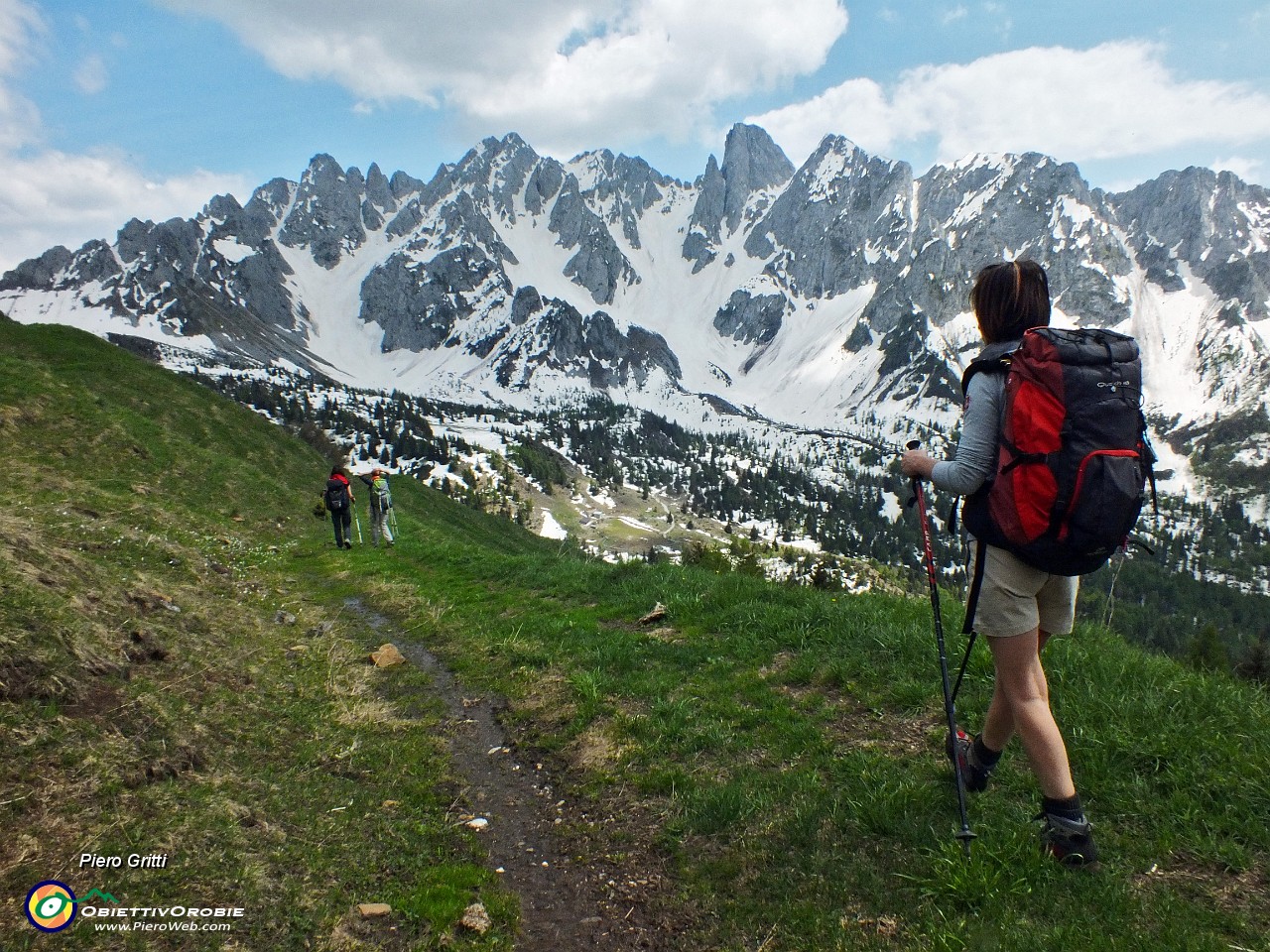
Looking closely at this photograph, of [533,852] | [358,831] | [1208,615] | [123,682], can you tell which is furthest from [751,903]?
[1208,615]

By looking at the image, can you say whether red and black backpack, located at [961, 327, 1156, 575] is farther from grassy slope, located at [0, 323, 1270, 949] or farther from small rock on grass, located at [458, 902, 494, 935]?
small rock on grass, located at [458, 902, 494, 935]

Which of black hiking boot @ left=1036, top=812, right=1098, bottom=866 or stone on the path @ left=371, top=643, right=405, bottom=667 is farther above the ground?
black hiking boot @ left=1036, top=812, right=1098, bottom=866

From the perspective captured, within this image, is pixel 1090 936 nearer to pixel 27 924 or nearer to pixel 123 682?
pixel 27 924

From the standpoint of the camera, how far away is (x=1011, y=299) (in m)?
5.24

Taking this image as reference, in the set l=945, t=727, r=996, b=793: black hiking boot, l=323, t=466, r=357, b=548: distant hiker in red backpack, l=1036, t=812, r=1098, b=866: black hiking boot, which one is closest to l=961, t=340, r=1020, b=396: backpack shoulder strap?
l=945, t=727, r=996, b=793: black hiking boot

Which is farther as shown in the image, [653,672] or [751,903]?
[653,672]

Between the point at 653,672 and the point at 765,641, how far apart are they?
1888 mm

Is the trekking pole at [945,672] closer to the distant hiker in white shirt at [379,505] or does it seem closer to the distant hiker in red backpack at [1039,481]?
the distant hiker in red backpack at [1039,481]

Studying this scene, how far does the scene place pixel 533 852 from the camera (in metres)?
6.26

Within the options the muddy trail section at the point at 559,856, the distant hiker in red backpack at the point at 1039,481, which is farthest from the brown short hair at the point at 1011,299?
the muddy trail section at the point at 559,856

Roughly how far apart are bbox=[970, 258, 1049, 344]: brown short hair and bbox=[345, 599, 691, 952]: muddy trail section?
5.57 m

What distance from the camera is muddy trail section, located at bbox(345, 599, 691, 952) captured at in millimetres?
5203

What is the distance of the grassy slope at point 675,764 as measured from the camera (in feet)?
15.3

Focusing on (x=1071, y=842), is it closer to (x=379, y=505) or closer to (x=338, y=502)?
(x=338, y=502)
